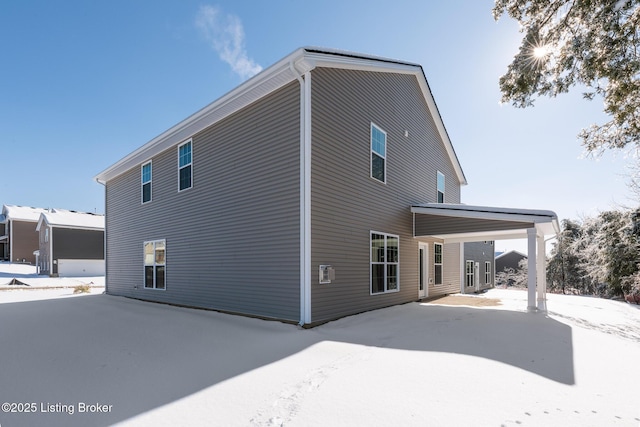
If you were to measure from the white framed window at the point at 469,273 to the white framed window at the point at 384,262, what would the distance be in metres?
7.72

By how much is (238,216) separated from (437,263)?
8228 millimetres

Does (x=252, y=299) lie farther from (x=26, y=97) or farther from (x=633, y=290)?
(x=633, y=290)

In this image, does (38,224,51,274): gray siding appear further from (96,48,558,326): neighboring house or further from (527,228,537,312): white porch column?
(527,228,537,312): white porch column

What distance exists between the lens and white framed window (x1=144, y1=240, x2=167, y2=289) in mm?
10430

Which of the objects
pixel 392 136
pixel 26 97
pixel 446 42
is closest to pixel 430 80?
pixel 446 42

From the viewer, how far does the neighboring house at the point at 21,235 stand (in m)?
32.3

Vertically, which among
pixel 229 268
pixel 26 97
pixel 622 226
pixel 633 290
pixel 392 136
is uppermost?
pixel 26 97

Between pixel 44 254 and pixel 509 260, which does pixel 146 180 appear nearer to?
pixel 44 254

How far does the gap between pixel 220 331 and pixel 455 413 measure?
4.41 meters

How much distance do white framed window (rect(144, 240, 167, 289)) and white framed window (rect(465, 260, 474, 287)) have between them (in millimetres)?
13081

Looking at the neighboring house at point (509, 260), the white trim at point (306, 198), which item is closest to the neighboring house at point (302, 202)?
the white trim at point (306, 198)

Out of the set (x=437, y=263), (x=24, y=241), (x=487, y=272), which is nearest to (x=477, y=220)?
(x=437, y=263)

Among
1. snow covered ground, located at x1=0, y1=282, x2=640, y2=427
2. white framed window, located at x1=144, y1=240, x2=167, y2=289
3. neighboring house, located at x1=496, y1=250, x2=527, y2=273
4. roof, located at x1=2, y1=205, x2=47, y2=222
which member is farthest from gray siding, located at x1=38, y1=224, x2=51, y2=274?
neighboring house, located at x1=496, y1=250, x2=527, y2=273

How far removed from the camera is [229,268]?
803 cm
